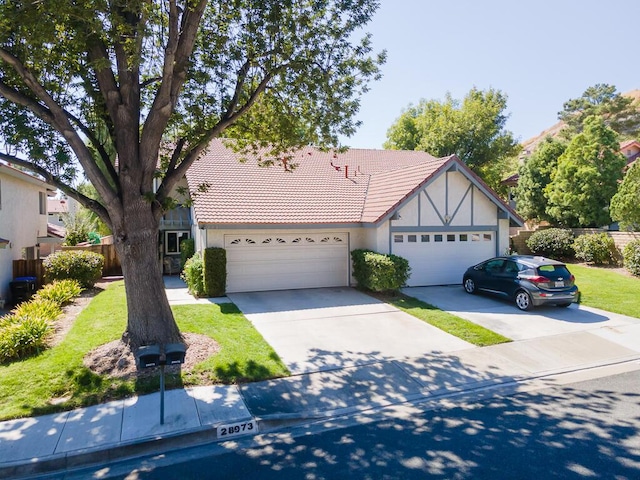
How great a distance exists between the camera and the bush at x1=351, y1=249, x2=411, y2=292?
1371 centimetres

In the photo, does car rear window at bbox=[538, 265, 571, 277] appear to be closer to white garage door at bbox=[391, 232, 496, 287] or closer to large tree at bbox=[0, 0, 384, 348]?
white garage door at bbox=[391, 232, 496, 287]

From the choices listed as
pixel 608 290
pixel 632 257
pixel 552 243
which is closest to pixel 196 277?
pixel 608 290

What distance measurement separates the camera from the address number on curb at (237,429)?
5.74 m

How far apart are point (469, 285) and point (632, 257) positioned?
7.84 m

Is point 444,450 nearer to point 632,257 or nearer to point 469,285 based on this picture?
point 469,285

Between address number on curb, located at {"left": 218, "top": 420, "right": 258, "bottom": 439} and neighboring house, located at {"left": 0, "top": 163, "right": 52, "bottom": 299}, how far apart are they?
457 inches

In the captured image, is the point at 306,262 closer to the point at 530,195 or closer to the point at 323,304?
the point at 323,304

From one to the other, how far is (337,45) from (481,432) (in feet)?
27.5

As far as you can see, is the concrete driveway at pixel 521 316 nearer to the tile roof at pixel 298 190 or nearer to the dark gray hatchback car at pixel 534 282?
the dark gray hatchback car at pixel 534 282

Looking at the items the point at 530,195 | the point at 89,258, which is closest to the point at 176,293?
the point at 89,258

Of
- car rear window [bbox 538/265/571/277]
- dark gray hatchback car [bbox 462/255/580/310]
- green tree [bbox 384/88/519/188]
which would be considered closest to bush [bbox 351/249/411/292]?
dark gray hatchback car [bbox 462/255/580/310]

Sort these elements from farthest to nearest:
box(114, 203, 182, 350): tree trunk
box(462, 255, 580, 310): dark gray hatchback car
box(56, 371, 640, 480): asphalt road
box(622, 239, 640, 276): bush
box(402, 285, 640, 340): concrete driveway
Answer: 1. box(622, 239, 640, 276): bush
2. box(462, 255, 580, 310): dark gray hatchback car
3. box(402, 285, 640, 340): concrete driveway
4. box(114, 203, 182, 350): tree trunk
5. box(56, 371, 640, 480): asphalt road

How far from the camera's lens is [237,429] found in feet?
19.1

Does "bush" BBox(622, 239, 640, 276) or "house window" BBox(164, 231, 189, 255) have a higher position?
"house window" BBox(164, 231, 189, 255)
